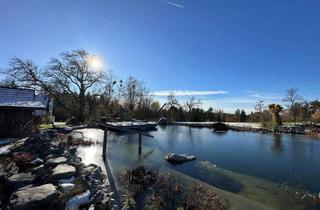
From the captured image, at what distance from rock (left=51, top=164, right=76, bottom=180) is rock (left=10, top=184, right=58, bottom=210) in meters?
0.79

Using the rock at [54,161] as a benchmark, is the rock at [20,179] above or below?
below

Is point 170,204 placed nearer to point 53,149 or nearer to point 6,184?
point 6,184

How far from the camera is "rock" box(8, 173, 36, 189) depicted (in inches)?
188

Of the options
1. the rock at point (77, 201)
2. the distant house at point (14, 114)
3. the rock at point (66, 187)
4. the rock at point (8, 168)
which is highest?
the distant house at point (14, 114)

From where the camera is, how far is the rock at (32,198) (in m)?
3.78

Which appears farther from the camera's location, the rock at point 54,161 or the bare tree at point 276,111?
the bare tree at point 276,111

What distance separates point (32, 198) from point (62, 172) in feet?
4.72

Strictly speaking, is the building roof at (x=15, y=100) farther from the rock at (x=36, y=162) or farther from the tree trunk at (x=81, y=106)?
the tree trunk at (x=81, y=106)

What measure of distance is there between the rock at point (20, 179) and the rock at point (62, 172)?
1.55 ft

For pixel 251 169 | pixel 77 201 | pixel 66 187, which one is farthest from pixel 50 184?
pixel 251 169

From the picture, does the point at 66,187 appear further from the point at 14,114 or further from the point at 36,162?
the point at 14,114

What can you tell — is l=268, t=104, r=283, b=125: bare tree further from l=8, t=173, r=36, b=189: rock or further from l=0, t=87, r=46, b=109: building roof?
l=8, t=173, r=36, b=189: rock

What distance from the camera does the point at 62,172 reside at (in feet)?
17.6

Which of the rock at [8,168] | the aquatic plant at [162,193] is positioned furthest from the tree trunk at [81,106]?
the aquatic plant at [162,193]
